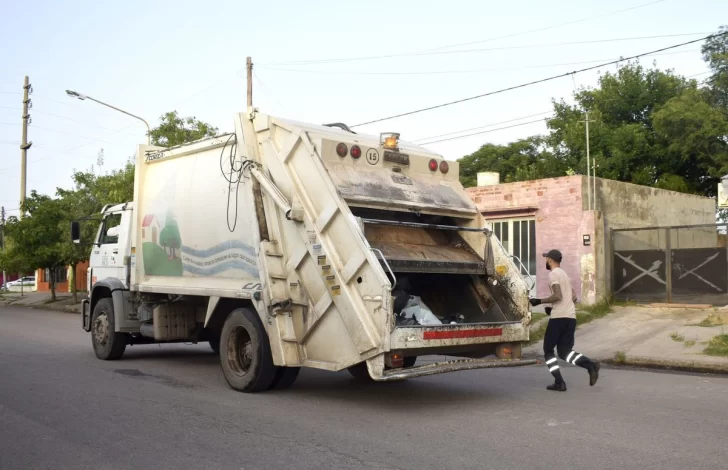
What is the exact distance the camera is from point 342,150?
7.83 meters

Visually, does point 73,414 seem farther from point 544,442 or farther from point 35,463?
point 544,442

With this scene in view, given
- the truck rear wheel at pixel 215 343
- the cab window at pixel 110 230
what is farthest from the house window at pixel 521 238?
the cab window at pixel 110 230

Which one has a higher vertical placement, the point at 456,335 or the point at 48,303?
the point at 456,335

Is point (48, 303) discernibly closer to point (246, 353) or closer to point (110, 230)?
point (110, 230)

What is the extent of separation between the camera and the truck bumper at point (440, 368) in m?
6.65

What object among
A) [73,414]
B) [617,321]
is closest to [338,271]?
[73,414]

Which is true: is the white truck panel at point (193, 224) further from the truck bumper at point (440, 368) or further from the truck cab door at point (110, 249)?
the truck bumper at point (440, 368)

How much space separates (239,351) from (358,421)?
Answer: 7.01 ft

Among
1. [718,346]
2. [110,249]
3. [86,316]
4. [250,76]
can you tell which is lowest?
[718,346]

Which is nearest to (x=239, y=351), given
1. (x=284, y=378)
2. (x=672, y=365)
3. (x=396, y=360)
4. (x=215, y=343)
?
(x=284, y=378)

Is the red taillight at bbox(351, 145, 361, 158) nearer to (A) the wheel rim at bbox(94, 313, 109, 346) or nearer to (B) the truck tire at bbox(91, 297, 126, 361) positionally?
(B) the truck tire at bbox(91, 297, 126, 361)

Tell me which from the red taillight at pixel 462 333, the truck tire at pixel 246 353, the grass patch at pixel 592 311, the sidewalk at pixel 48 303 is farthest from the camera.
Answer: the sidewalk at pixel 48 303

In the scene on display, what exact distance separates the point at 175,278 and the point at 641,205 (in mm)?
11989

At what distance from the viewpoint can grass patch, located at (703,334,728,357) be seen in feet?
35.7
